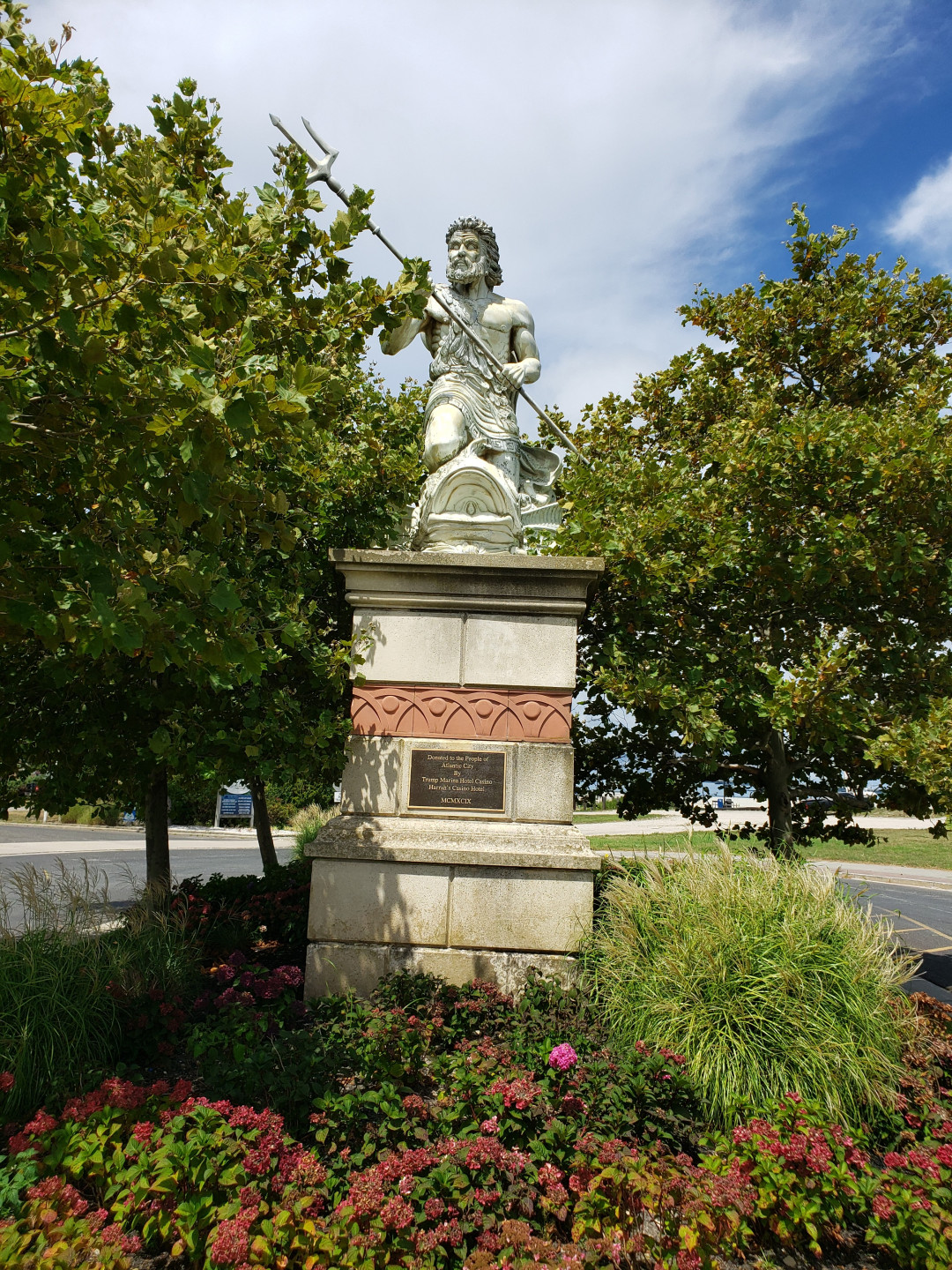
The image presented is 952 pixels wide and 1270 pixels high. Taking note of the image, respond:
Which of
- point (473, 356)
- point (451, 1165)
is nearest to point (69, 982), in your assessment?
point (451, 1165)

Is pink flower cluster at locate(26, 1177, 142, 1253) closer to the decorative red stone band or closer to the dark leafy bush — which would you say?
the dark leafy bush

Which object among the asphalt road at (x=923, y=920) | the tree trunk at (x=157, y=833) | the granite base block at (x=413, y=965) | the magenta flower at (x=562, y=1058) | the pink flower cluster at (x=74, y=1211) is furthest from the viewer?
the tree trunk at (x=157, y=833)

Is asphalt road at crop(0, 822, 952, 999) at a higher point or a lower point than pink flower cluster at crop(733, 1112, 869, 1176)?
lower

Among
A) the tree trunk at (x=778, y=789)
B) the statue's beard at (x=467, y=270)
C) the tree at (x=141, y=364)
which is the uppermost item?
the statue's beard at (x=467, y=270)

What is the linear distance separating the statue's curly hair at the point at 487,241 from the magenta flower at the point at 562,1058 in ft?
18.7

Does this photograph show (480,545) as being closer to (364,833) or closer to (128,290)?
(364,833)

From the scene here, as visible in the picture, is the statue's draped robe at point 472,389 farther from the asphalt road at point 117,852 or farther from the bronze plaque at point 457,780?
the asphalt road at point 117,852

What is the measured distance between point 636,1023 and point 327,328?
163 inches

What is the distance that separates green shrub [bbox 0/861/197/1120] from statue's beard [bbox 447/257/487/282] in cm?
535

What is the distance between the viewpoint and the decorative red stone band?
17.6ft

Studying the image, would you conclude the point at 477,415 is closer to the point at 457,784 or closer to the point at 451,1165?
the point at 457,784

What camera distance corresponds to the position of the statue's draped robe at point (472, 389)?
6.21 meters

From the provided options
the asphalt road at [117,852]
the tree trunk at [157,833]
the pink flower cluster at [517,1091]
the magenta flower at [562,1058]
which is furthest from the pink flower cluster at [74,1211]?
the asphalt road at [117,852]

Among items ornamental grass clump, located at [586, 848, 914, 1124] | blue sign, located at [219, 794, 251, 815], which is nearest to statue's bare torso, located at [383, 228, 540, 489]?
ornamental grass clump, located at [586, 848, 914, 1124]
